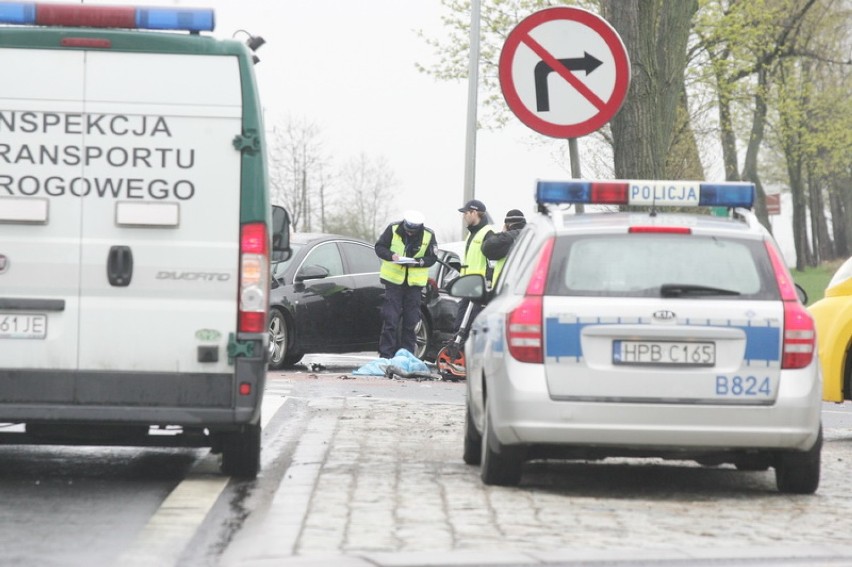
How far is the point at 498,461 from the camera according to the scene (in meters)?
8.51

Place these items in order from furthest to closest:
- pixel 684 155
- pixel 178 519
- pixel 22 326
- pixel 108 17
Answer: pixel 684 155 < pixel 108 17 < pixel 22 326 < pixel 178 519

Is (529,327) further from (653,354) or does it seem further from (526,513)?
(526,513)

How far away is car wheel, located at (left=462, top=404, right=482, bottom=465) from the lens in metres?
9.77

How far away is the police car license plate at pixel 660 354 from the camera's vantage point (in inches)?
322

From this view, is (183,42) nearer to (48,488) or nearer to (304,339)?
(48,488)

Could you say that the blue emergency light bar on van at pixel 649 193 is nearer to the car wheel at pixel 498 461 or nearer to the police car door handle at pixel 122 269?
the car wheel at pixel 498 461

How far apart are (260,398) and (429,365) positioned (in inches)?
460

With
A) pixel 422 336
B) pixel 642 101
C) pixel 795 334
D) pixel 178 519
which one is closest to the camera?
pixel 178 519

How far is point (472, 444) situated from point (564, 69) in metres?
2.17

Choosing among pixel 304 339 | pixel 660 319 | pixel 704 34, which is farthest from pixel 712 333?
pixel 704 34

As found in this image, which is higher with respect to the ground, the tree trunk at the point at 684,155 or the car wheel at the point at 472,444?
the tree trunk at the point at 684,155

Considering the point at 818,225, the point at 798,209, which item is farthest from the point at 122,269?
the point at 818,225

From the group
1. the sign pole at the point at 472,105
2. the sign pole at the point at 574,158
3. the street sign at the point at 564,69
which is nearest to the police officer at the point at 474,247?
the sign pole at the point at 574,158

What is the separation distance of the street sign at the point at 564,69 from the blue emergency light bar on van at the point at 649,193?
725mm
